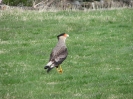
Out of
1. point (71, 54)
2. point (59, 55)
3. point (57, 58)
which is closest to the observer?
point (57, 58)

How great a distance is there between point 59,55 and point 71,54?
3.09 meters

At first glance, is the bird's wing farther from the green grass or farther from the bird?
the green grass

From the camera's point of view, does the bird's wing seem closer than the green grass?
No

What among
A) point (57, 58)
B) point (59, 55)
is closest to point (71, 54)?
point (59, 55)

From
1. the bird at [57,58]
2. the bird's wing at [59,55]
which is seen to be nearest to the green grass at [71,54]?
the bird at [57,58]

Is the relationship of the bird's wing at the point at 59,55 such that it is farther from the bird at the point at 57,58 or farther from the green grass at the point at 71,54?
the green grass at the point at 71,54

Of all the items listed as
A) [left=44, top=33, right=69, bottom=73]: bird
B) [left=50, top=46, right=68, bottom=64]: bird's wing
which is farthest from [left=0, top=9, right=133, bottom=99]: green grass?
[left=50, top=46, right=68, bottom=64]: bird's wing

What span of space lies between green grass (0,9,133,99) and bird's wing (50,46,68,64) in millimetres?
427

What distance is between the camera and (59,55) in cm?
1548

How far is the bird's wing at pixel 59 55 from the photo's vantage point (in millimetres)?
15305

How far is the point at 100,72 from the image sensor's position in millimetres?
15016

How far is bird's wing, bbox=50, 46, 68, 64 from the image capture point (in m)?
15.3

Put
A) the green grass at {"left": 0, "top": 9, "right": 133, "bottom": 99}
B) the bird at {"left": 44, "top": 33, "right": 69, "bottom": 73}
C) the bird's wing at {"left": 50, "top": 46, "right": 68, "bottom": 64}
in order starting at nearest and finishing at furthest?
the green grass at {"left": 0, "top": 9, "right": 133, "bottom": 99}
the bird at {"left": 44, "top": 33, "right": 69, "bottom": 73}
the bird's wing at {"left": 50, "top": 46, "right": 68, "bottom": 64}

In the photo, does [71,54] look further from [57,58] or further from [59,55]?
[57,58]
